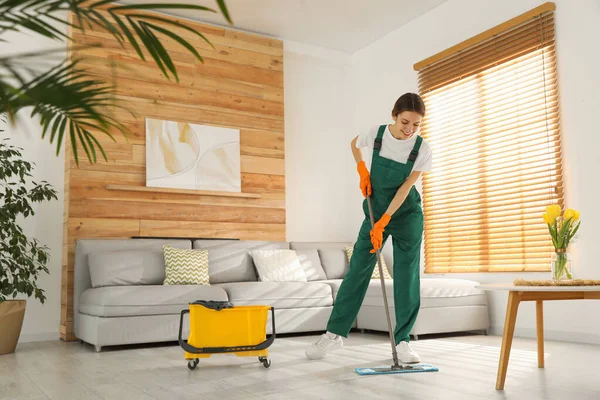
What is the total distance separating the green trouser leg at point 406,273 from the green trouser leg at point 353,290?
160 millimetres

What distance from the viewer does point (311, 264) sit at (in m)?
5.52

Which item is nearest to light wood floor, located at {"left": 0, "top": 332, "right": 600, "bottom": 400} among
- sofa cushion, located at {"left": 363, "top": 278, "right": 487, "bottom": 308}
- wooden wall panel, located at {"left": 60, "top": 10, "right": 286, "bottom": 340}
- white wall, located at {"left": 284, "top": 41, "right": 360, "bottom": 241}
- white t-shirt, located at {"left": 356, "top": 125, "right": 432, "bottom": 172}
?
sofa cushion, located at {"left": 363, "top": 278, "right": 487, "bottom": 308}

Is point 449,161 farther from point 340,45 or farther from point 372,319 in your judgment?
point 340,45

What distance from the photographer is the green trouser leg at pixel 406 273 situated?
3191 millimetres

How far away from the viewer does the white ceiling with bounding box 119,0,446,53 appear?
18.0 ft

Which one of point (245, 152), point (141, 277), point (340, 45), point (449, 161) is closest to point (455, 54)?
point (449, 161)

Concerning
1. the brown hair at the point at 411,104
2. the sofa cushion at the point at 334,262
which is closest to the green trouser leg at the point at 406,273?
the brown hair at the point at 411,104

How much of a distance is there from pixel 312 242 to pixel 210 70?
1.98 m

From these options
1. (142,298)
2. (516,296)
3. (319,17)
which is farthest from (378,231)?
(319,17)

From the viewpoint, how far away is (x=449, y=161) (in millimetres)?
5328

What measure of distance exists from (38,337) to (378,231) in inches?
129

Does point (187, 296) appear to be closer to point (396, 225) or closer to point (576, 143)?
point (396, 225)

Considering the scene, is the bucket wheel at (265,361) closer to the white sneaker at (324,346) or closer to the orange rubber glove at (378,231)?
the white sneaker at (324,346)

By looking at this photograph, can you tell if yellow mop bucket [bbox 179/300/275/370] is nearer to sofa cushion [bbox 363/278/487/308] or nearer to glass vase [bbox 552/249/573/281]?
glass vase [bbox 552/249/573/281]
